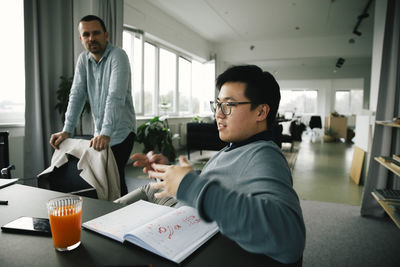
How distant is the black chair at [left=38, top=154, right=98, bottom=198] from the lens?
1.32 meters

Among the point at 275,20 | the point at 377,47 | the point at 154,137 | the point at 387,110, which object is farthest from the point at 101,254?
the point at 275,20

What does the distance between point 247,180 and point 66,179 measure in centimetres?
111

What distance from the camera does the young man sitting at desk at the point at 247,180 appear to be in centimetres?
50

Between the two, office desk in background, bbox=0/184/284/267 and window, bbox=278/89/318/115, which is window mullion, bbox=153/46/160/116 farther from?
window, bbox=278/89/318/115

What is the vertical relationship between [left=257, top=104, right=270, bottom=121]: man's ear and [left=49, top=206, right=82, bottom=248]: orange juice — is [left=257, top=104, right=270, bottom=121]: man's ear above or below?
above

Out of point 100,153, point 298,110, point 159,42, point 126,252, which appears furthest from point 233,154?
point 298,110

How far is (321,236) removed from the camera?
208cm

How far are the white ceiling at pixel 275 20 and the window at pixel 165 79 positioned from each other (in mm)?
882

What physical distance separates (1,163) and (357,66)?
11.9 meters

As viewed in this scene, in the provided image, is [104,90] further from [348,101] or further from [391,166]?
[348,101]

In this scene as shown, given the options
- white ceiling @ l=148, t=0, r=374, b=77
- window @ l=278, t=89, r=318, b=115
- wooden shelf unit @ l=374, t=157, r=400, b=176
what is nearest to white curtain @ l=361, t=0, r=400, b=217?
wooden shelf unit @ l=374, t=157, r=400, b=176

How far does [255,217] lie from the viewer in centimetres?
49

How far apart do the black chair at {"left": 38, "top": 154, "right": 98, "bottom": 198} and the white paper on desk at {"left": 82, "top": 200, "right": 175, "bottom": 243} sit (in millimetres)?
627

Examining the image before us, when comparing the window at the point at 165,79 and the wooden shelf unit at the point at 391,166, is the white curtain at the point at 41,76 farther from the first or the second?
the wooden shelf unit at the point at 391,166
